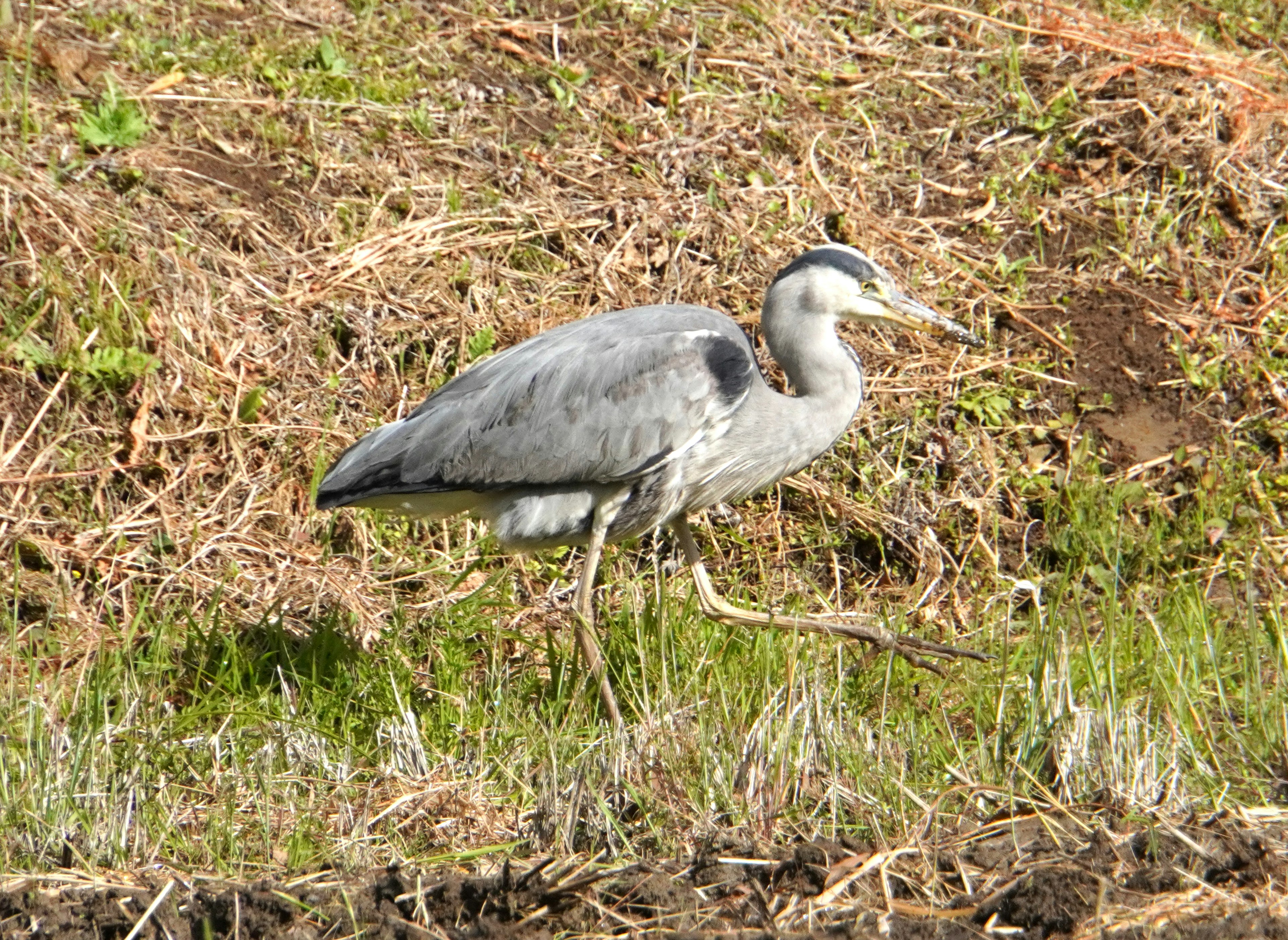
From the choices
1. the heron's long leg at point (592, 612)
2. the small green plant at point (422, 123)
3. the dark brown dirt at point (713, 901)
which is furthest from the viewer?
the small green plant at point (422, 123)

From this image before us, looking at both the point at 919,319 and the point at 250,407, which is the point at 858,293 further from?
the point at 250,407

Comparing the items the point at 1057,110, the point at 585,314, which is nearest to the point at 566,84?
the point at 585,314

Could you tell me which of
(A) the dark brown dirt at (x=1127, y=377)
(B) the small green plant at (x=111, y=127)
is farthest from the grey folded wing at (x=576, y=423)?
(B) the small green plant at (x=111, y=127)

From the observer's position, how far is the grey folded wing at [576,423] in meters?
5.01

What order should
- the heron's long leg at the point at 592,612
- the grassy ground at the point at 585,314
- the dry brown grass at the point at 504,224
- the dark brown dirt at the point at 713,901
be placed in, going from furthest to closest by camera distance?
the dry brown grass at the point at 504,224, the heron's long leg at the point at 592,612, the grassy ground at the point at 585,314, the dark brown dirt at the point at 713,901

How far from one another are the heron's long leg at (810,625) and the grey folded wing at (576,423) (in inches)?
23.4

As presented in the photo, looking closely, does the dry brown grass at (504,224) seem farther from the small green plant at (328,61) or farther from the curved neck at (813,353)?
the curved neck at (813,353)

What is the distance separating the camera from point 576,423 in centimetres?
504

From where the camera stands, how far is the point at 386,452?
5062 mm

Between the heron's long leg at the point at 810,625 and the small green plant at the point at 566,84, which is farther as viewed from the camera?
the small green plant at the point at 566,84

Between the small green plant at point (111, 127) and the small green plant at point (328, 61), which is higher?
the small green plant at point (328, 61)

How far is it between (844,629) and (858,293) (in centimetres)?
119

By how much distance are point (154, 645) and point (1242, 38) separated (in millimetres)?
7083

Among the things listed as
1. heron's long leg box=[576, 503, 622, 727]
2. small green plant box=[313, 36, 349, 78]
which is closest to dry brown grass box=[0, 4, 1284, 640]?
small green plant box=[313, 36, 349, 78]
